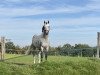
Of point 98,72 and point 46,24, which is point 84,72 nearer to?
point 98,72

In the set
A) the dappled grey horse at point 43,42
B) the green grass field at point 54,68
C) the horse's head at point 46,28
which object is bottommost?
the green grass field at point 54,68

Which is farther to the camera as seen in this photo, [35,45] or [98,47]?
[35,45]

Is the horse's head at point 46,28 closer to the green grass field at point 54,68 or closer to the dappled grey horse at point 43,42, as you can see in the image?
the dappled grey horse at point 43,42

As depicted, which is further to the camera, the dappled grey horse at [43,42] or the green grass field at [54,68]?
the dappled grey horse at [43,42]

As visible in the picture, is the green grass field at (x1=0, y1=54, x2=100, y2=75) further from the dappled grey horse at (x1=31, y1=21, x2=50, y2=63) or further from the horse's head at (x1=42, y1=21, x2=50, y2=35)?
the dappled grey horse at (x1=31, y1=21, x2=50, y2=63)

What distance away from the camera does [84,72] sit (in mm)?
17547

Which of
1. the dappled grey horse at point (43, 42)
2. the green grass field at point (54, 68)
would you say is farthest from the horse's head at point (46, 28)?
the green grass field at point (54, 68)

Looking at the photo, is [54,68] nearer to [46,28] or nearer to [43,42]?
[46,28]

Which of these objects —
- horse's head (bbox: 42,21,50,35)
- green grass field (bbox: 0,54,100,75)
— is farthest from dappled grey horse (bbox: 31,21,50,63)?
green grass field (bbox: 0,54,100,75)

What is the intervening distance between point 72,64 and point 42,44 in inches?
221

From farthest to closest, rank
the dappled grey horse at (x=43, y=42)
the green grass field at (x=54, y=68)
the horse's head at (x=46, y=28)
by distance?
the dappled grey horse at (x=43, y=42)
the horse's head at (x=46, y=28)
the green grass field at (x=54, y=68)

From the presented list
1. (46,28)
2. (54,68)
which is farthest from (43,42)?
(54,68)

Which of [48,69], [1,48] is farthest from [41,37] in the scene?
[48,69]

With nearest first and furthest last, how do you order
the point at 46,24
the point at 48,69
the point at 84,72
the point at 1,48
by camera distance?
the point at 48,69, the point at 84,72, the point at 46,24, the point at 1,48
